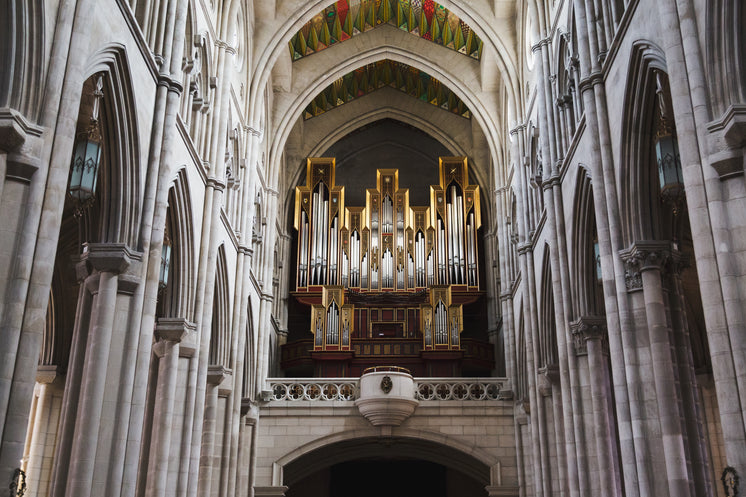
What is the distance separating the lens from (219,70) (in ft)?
61.1

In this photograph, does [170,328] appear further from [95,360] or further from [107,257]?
[95,360]

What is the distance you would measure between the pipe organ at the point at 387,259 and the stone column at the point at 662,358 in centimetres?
1521

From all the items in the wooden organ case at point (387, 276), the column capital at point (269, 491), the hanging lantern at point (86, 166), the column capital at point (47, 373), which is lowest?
the column capital at point (269, 491)

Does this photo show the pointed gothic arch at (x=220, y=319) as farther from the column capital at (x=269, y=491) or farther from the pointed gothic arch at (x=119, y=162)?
the pointed gothic arch at (x=119, y=162)

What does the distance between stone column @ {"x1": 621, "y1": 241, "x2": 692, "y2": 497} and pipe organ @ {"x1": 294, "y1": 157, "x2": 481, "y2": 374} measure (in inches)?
599

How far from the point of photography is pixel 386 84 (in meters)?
31.5

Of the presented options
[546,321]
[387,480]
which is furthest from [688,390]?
[387,480]

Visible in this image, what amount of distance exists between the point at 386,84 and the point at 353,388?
1325 centimetres

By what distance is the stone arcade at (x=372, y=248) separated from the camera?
8820mm

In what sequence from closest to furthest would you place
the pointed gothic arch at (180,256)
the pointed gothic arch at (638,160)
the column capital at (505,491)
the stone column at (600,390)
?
the pointed gothic arch at (638,160), the stone column at (600,390), the pointed gothic arch at (180,256), the column capital at (505,491)

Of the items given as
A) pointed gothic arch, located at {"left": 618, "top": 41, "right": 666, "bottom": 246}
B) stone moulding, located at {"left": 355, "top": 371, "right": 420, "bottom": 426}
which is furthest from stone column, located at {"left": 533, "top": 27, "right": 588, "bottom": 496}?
stone moulding, located at {"left": 355, "top": 371, "right": 420, "bottom": 426}

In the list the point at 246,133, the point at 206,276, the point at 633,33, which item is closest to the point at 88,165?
the point at 206,276

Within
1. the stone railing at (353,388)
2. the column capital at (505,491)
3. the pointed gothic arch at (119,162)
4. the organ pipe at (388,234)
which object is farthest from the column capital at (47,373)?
the column capital at (505,491)

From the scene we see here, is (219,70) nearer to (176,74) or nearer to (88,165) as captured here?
(176,74)
